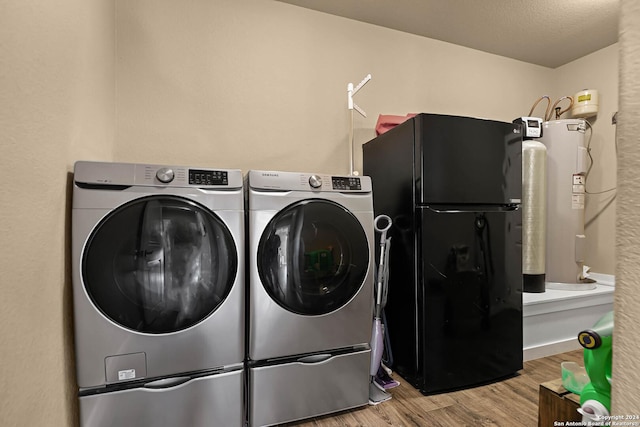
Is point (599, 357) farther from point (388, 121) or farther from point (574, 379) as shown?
point (388, 121)

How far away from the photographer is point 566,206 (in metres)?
2.53

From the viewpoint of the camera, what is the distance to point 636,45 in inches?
11.9

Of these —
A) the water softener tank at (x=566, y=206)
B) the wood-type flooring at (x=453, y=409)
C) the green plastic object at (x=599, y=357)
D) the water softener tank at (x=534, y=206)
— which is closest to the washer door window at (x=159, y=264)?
the wood-type flooring at (x=453, y=409)

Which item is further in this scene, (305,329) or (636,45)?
(305,329)

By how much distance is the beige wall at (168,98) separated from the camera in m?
0.79

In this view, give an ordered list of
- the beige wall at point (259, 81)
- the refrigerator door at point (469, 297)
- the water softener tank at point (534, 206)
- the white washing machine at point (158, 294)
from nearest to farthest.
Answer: the white washing machine at point (158, 294) → the refrigerator door at point (469, 297) → the beige wall at point (259, 81) → the water softener tank at point (534, 206)

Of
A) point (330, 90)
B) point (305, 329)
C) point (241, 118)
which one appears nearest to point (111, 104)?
point (241, 118)

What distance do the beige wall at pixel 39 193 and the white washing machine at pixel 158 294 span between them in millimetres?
65

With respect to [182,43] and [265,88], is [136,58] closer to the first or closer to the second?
[182,43]

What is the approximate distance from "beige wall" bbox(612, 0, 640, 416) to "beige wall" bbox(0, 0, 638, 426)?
116cm

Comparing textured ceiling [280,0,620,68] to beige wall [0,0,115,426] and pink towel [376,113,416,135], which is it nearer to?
pink towel [376,113,416,135]

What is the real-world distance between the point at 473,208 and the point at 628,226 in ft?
4.86

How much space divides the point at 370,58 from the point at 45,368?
105 inches

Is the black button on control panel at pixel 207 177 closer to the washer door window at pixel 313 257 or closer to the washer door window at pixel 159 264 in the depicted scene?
the washer door window at pixel 159 264
